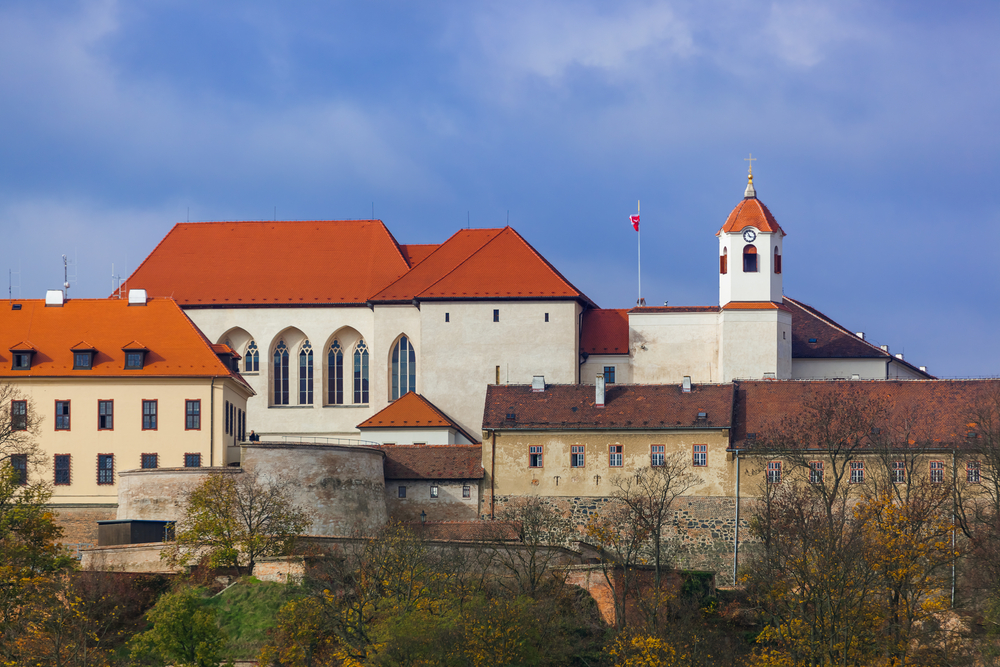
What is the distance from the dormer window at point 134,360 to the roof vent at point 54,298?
5.50 meters

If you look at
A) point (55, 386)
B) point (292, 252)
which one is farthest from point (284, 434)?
point (55, 386)

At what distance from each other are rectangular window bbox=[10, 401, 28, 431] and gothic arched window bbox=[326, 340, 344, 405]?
1825 cm

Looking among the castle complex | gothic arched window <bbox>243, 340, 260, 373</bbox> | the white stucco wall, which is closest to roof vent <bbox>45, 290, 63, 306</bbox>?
the castle complex

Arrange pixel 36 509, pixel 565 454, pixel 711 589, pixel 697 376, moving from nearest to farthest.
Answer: pixel 36 509
pixel 711 589
pixel 565 454
pixel 697 376

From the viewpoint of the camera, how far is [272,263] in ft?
267

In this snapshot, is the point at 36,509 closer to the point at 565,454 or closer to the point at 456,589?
the point at 456,589

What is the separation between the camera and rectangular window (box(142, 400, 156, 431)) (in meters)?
64.8

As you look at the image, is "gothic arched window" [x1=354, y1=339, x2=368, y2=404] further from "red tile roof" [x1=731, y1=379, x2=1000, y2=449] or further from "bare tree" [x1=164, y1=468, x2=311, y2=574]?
"red tile roof" [x1=731, y1=379, x2=1000, y2=449]

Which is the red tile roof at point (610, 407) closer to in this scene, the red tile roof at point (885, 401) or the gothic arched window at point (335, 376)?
the red tile roof at point (885, 401)

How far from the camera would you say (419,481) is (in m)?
64.6

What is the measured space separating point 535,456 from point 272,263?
76.2 feet

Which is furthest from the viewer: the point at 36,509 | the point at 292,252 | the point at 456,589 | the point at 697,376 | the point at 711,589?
the point at 292,252

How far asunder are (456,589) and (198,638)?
352 inches

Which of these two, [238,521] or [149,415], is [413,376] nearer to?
[149,415]
